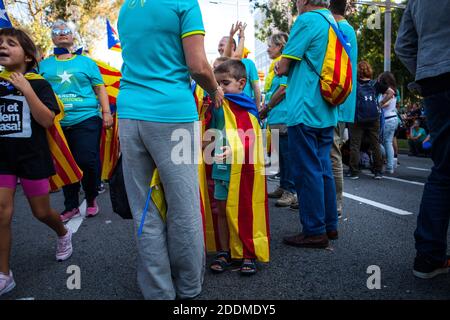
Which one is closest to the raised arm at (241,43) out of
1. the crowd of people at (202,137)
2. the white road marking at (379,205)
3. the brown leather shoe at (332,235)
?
the crowd of people at (202,137)

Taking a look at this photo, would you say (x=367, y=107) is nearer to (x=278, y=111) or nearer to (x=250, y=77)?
(x=278, y=111)

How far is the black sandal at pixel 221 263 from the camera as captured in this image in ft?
8.58

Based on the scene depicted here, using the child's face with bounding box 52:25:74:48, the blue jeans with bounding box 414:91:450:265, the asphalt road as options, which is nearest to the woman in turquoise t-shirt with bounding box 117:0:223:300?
the asphalt road

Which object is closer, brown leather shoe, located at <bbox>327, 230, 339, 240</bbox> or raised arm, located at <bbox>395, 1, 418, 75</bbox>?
raised arm, located at <bbox>395, 1, 418, 75</bbox>

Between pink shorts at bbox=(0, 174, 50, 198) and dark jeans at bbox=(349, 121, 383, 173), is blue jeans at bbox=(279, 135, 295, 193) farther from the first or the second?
pink shorts at bbox=(0, 174, 50, 198)

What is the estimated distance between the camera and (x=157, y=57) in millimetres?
2016

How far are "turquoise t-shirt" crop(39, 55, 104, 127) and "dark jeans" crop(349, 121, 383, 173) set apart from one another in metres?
4.25

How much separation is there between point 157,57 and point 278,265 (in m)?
1.58

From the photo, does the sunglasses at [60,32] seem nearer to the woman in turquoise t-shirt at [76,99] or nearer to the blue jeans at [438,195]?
the woman in turquoise t-shirt at [76,99]

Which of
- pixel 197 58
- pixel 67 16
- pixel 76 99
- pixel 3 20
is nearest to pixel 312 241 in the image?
pixel 197 58

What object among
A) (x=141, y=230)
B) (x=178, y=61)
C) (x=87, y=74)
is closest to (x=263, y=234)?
(x=141, y=230)

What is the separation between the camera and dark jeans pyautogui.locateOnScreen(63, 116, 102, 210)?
4.13 meters

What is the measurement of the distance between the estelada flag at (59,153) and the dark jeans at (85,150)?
1.05 m
